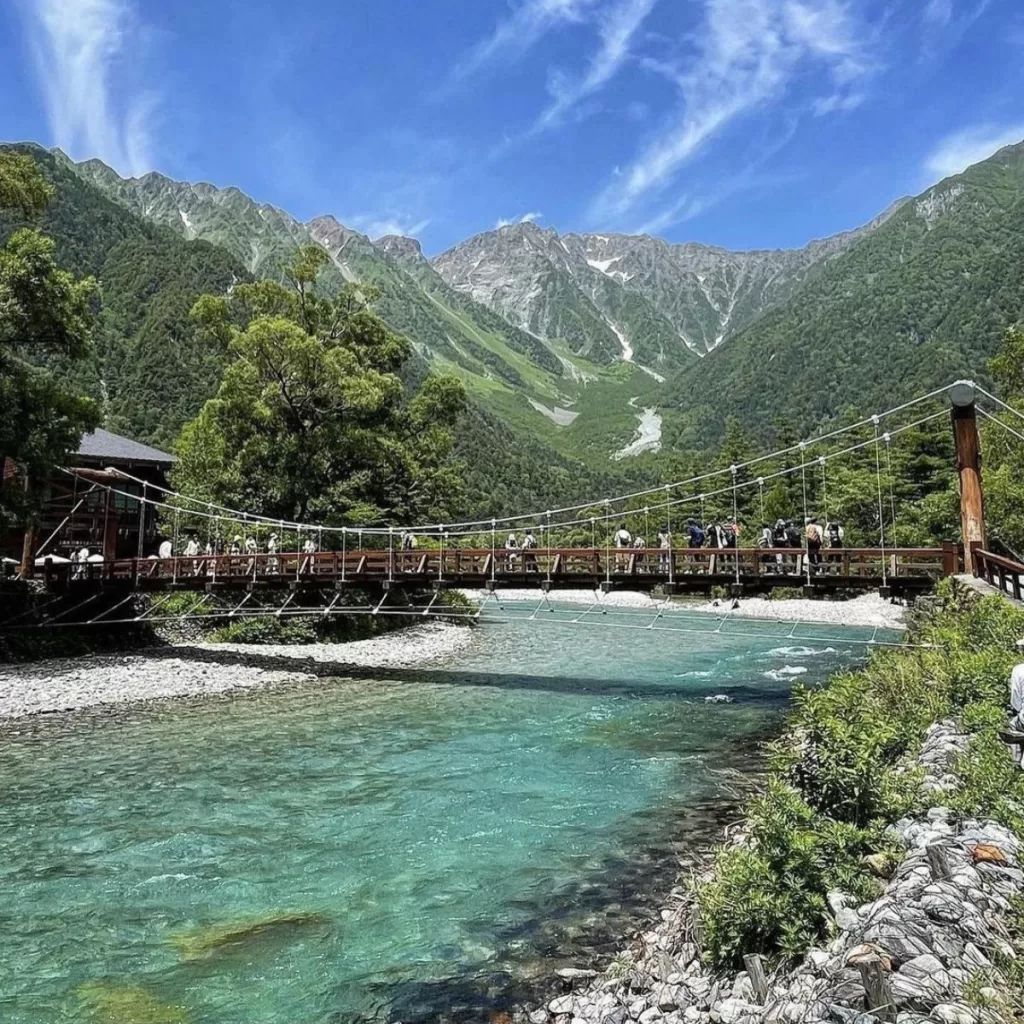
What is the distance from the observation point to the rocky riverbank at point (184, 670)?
1569 cm

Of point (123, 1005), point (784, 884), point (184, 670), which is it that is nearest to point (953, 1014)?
point (784, 884)

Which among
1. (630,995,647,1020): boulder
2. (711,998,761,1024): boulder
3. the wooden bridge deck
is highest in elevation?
the wooden bridge deck

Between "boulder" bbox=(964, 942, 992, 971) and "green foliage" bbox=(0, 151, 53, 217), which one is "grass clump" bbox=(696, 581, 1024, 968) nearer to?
"boulder" bbox=(964, 942, 992, 971)

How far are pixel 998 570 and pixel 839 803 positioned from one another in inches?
333

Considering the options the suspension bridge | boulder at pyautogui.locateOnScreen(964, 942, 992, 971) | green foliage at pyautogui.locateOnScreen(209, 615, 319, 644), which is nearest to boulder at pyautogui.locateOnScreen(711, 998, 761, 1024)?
boulder at pyautogui.locateOnScreen(964, 942, 992, 971)

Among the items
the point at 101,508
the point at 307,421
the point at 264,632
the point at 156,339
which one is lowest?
the point at 264,632

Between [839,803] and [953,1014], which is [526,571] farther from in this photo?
[953,1014]

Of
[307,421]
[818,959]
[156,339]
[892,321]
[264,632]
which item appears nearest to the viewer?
[818,959]

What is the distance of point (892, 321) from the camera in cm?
14925

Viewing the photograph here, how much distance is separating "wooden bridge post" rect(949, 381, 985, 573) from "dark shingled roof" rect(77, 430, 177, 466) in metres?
25.2

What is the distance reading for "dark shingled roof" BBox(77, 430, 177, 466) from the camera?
91.0ft

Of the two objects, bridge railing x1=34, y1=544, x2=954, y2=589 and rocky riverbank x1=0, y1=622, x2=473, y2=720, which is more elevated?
bridge railing x1=34, y1=544, x2=954, y2=589

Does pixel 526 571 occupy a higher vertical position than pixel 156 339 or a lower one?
lower

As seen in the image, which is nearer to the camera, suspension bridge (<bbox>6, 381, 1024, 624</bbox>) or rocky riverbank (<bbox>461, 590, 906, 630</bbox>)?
suspension bridge (<bbox>6, 381, 1024, 624</bbox>)
